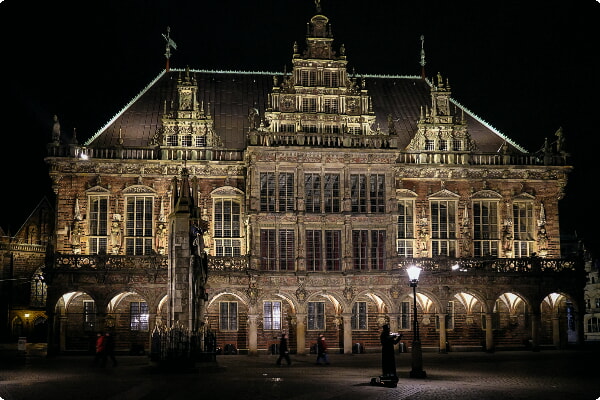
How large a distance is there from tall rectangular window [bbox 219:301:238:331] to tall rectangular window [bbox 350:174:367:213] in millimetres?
9598

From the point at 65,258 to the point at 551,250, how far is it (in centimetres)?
3018

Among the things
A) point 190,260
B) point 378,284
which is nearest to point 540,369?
point 190,260

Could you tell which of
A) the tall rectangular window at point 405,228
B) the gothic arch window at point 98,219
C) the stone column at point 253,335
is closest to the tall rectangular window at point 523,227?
the tall rectangular window at point 405,228

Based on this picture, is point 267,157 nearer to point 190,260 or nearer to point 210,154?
point 210,154

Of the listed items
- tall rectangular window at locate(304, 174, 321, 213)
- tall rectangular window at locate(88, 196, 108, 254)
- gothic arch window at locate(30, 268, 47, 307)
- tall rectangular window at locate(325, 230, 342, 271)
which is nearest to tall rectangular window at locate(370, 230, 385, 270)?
tall rectangular window at locate(325, 230, 342, 271)

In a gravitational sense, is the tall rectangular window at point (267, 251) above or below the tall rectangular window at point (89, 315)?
above

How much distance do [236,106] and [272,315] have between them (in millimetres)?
14948

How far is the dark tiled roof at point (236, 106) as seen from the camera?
53781 millimetres

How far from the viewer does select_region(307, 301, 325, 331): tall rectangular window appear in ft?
166

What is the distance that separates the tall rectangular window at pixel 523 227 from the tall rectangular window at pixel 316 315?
13.2 m

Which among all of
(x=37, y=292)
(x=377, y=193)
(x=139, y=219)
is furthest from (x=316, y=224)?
(x=37, y=292)

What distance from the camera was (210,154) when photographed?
51.3 meters

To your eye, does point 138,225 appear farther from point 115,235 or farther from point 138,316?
point 138,316

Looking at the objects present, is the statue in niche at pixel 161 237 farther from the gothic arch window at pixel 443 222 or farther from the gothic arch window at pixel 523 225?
the gothic arch window at pixel 523 225
